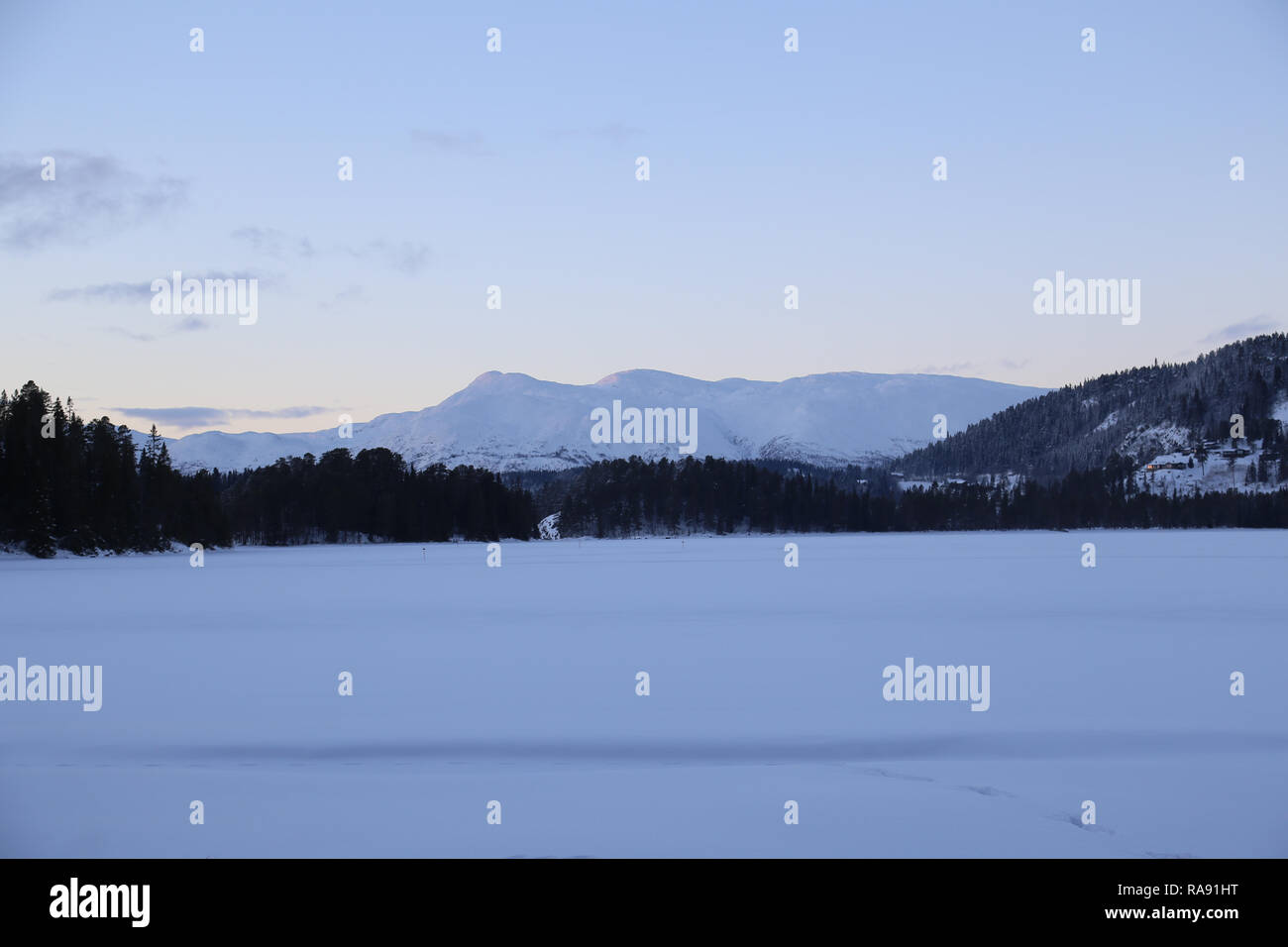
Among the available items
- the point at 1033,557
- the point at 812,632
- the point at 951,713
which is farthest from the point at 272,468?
the point at 951,713

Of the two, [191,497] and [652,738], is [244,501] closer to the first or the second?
[191,497]

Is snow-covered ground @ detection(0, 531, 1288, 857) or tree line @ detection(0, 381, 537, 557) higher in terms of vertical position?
tree line @ detection(0, 381, 537, 557)

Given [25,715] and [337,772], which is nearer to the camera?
[337,772]

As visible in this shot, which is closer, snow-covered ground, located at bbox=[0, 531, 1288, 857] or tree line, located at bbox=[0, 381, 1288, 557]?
snow-covered ground, located at bbox=[0, 531, 1288, 857]

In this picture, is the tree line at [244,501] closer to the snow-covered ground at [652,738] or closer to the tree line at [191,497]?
the tree line at [191,497]

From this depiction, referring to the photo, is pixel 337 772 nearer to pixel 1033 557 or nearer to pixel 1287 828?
pixel 1287 828

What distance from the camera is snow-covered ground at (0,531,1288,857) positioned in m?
10.3

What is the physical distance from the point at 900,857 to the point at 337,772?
6.83 metres

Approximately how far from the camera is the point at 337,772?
1263 centimetres

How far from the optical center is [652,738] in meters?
14.6

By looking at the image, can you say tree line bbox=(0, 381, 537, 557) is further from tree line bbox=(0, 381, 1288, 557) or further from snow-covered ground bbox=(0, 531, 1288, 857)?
snow-covered ground bbox=(0, 531, 1288, 857)

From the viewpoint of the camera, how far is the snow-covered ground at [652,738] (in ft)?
33.8

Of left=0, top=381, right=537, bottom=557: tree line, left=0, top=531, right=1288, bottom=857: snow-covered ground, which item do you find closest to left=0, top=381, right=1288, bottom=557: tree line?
left=0, top=381, right=537, bottom=557: tree line

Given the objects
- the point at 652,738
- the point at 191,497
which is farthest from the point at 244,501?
the point at 652,738
